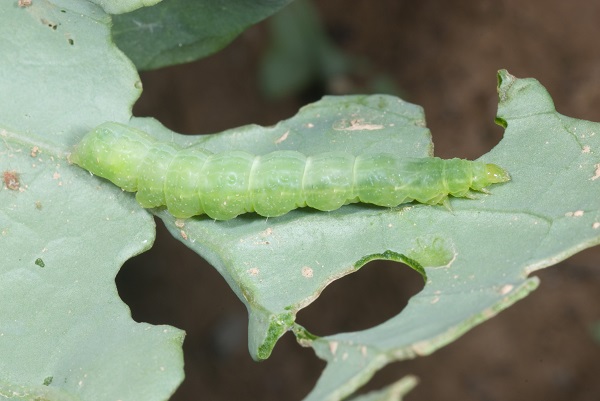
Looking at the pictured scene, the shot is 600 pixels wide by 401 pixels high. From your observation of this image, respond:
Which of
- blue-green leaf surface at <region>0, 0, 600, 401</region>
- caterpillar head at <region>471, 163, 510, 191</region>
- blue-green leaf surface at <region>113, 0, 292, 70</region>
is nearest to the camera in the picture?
blue-green leaf surface at <region>0, 0, 600, 401</region>

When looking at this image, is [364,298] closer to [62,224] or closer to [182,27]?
[182,27]

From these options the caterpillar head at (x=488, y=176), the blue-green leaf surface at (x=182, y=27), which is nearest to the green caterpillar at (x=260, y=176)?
the caterpillar head at (x=488, y=176)

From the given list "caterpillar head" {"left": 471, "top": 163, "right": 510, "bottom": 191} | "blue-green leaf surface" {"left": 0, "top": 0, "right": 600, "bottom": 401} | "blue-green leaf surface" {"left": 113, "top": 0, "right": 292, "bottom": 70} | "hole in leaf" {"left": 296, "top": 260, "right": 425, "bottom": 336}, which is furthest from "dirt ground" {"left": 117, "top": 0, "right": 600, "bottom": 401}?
"caterpillar head" {"left": 471, "top": 163, "right": 510, "bottom": 191}

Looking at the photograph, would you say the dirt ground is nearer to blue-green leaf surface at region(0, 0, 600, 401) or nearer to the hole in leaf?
the hole in leaf

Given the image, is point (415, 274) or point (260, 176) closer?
point (260, 176)

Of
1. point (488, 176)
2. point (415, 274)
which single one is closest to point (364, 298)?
point (415, 274)

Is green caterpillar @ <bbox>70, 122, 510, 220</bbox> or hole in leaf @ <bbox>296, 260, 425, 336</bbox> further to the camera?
hole in leaf @ <bbox>296, 260, 425, 336</bbox>
